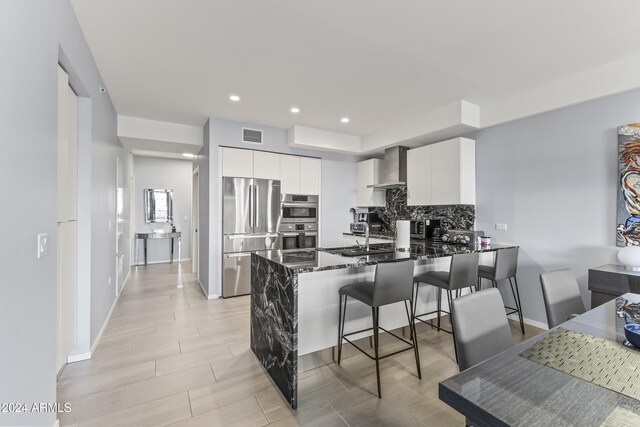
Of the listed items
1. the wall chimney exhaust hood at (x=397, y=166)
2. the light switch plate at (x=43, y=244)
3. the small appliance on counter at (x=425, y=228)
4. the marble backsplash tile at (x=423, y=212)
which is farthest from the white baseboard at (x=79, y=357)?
the marble backsplash tile at (x=423, y=212)

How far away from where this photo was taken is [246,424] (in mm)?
1789

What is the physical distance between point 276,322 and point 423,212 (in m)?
3.46

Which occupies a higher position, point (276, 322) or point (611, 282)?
point (611, 282)

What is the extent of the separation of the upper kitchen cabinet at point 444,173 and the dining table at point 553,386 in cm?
286

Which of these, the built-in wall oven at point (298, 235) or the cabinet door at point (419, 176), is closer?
the cabinet door at point (419, 176)

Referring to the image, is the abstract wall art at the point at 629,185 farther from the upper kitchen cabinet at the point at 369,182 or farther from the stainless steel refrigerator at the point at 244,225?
the stainless steel refrigerator at the point at 244,225

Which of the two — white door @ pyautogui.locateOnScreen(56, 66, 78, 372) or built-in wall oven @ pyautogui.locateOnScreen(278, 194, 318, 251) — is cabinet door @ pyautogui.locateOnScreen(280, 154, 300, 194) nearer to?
built-in wall oven @ pyautogui.locateOnScreen(278, 194, 318, 251)

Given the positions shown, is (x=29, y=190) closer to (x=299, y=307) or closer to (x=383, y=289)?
(x=299, y=307)

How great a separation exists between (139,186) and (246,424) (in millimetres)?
6915

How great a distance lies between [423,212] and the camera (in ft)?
15.7

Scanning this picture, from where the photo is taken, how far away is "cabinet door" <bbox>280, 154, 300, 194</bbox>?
4.95 meters

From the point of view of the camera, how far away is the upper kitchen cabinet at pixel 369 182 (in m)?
5.40

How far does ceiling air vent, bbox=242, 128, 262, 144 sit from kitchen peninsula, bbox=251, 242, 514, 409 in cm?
257

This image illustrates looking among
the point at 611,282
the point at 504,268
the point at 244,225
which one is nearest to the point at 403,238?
the point at 504,268
